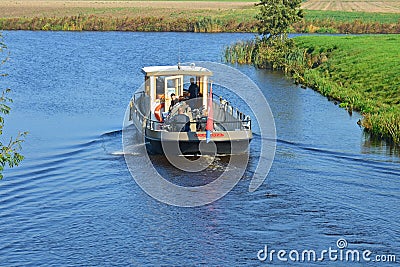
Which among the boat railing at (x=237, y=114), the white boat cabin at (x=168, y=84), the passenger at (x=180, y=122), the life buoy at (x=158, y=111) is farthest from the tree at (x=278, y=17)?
the passenger at (x=180, y=122)

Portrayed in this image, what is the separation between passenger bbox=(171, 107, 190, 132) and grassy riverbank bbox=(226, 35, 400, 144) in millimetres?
7496

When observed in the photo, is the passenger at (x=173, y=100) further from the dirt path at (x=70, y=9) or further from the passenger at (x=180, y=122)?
the dirt path at (x=70, y=9)

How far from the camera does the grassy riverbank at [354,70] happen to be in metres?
28.0

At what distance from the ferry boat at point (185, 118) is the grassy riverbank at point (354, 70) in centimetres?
589

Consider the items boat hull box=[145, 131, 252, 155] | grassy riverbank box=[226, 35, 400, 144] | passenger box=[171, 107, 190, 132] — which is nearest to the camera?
boat hull box=[145, 131, 252, 155]

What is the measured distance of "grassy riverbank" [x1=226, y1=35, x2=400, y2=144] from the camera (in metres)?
28.0

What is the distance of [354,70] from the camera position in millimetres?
38312

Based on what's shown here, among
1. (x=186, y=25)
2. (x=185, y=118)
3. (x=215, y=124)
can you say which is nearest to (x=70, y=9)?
(x=186, y=25)

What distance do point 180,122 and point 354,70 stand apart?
18.5m

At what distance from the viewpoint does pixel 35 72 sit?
42656mm

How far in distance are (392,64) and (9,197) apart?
77.2 feet

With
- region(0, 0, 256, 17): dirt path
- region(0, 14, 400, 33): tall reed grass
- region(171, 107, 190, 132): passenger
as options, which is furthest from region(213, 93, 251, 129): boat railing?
region(0, 0, 256, 17): dirt path

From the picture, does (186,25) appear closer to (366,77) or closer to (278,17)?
(278,17)

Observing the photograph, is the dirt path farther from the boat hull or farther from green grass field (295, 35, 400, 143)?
the boat hull
